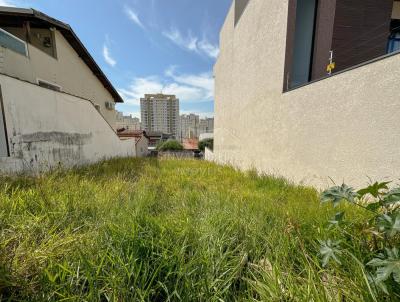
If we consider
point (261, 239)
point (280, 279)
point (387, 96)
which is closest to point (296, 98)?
point (387, 96)

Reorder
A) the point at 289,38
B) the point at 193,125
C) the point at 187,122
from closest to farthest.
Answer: the point at 289,38 < the point at 193,125 < the point at 187,122

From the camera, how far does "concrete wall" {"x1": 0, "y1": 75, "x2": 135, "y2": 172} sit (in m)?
3.73

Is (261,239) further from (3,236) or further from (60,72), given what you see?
(60,72)

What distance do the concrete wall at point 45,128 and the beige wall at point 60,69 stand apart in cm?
157

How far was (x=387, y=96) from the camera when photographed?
7.88 ft

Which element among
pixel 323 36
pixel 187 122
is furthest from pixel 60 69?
pixel 187 122

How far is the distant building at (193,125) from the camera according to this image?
3809 inches

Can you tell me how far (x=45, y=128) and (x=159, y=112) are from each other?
278 feet

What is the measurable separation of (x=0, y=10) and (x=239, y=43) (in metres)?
9.22

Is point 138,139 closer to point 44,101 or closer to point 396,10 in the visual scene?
point 44,101

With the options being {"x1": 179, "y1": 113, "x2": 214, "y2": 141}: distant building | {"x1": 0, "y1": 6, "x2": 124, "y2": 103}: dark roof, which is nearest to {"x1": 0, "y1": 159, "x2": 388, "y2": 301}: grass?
{"x1": 0, "y1": 6, "x2": 124, "y2": 103}: dark roof

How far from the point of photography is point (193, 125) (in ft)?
346

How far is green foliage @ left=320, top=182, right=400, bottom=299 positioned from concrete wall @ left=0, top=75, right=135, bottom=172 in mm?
4941

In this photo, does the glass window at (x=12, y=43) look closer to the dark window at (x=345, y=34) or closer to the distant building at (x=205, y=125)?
the dark window at (x=345, y=34)
